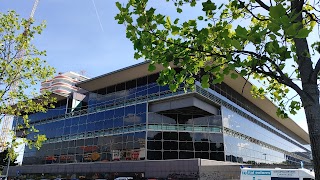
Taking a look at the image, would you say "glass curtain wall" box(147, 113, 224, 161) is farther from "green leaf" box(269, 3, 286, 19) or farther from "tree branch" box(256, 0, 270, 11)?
"green leaf" box(269, 3, 286, 19)

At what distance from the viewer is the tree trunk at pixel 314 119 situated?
3934 mm

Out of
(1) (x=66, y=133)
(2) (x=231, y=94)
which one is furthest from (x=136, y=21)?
(1) (x=66, y=133)

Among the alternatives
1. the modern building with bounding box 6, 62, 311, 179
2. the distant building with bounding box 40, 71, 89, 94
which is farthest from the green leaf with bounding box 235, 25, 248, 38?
the distant building with bounding box 40, 71, 89, 94

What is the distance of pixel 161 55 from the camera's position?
15.8 feet

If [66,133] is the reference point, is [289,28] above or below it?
below

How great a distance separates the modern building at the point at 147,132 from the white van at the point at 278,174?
13.0 metres

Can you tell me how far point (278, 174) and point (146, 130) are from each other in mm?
19268

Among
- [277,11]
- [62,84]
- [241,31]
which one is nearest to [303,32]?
[277,11]

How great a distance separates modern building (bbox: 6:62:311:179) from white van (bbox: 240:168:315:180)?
513 inches

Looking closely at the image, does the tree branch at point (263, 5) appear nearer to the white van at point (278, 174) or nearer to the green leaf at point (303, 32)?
the green leaf at point (303, 32)

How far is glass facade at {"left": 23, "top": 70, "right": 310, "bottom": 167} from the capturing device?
34.1 metres

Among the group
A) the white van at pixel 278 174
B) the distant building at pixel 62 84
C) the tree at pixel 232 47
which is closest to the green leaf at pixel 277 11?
the tree at pixel 232 47

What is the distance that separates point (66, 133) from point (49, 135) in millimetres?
5253

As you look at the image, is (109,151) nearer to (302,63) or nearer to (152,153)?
(152,153)
